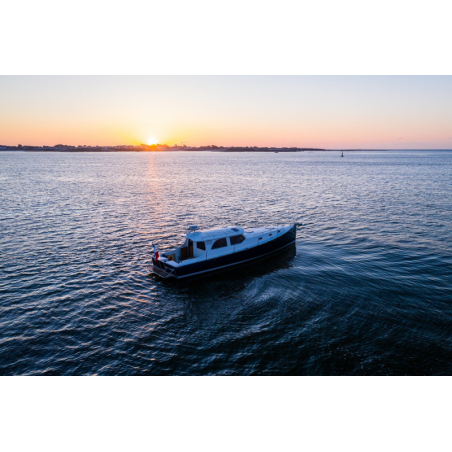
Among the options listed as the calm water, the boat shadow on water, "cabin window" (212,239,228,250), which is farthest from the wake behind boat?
the calm water

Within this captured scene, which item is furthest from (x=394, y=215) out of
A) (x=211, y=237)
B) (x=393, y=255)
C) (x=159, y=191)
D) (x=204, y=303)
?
(x=159, y=191)

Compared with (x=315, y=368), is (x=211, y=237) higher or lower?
higher

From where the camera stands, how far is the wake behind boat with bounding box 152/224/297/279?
2597cm

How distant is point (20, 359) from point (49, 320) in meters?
3.52

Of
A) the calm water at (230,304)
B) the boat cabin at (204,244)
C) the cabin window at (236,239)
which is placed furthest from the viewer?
the cabin window at (236,239)

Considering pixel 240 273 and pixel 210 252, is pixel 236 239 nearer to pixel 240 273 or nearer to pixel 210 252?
pixel 210 252

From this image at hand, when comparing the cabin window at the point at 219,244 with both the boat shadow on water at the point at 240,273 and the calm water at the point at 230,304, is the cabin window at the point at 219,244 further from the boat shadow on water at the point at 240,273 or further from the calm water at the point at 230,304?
the calm water at the point at 230,304

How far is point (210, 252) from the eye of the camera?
27000 millimetres

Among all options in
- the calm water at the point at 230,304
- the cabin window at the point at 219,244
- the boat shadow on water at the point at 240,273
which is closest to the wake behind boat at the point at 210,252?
the cabin window at the point at 219,244

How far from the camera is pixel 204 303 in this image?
2262 centimetres

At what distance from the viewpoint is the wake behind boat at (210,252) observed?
2597cm

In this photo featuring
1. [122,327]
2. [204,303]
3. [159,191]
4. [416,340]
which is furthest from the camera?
[159,191]

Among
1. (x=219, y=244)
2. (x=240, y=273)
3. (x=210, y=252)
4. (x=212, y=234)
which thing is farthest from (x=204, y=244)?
(x=240, y=273)

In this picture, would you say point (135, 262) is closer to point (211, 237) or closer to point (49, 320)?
point (211, 237)
